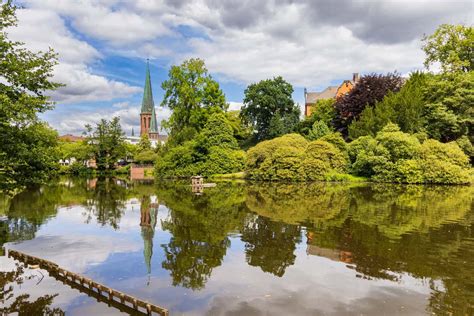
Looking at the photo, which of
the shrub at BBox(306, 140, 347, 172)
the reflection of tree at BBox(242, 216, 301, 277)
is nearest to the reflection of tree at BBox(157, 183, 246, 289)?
the reflection of tree at BBox(242, 216, 301, 277)

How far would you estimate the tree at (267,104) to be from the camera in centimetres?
6177

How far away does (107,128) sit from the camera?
70.5m

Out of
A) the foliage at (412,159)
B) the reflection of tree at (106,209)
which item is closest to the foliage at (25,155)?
the reflection of tree at (106,209)

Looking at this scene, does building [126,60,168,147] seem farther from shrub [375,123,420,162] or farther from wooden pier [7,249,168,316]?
wooden pier [7,249,168,316]

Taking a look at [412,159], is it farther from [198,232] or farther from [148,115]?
[148,115]

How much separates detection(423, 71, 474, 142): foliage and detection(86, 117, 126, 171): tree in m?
52.6

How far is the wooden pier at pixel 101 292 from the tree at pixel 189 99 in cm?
3939

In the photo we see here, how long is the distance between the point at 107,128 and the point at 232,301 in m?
66.5

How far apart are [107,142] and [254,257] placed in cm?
6215

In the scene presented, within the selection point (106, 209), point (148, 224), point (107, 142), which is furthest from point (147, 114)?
point (148, 224)

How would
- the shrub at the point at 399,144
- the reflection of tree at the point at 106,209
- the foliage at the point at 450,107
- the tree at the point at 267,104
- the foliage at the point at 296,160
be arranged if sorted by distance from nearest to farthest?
the reflection of tree at the point at 106,209
the shrub at the point at 399,144
the foliage at the point at 450,107
the foliage at the point at 296,160
the tree at the point at 267,104

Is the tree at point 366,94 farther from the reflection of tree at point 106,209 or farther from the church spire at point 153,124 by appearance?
the church spire at point 153,124

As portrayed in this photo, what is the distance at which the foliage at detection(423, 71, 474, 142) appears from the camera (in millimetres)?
41781

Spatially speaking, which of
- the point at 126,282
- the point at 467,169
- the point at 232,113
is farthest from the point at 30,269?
the point at 232,113
